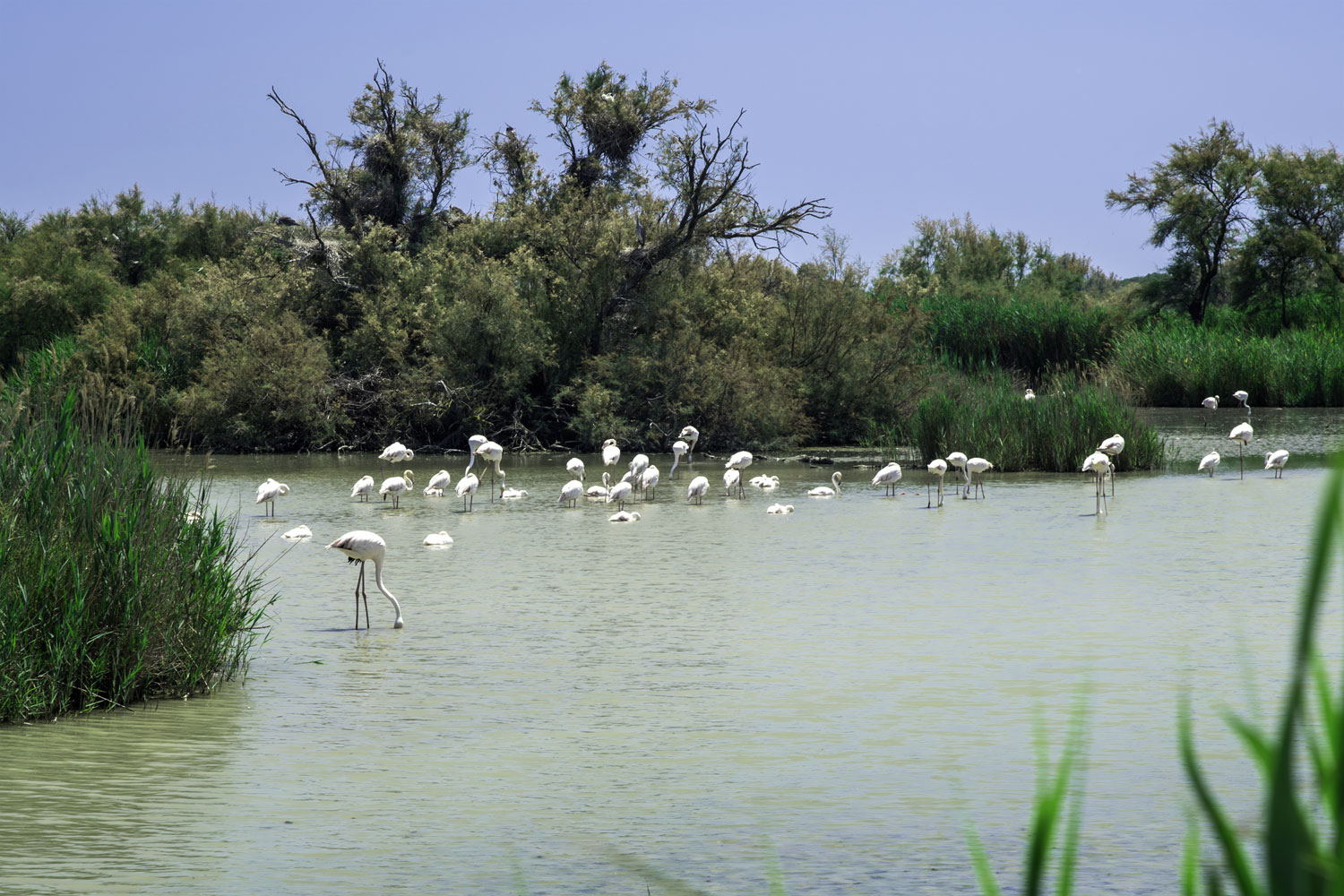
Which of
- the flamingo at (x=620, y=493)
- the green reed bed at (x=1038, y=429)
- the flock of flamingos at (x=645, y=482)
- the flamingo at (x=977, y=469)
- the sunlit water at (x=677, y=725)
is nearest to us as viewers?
the sunlit water at (x=677, y=725)

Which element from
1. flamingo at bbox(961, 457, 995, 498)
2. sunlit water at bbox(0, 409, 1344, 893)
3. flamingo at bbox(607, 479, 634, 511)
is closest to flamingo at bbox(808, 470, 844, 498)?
flamingo at bbox(961, 457, 995, 498)

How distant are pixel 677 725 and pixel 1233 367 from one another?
37326 mm

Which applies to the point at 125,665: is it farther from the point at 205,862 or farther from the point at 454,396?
the point at 454,396

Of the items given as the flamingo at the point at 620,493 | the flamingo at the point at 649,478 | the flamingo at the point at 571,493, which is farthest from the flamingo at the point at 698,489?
the flamingo at the point at 571,493

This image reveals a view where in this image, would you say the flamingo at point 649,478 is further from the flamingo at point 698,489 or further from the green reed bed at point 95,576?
the green reed bed at point 95,576

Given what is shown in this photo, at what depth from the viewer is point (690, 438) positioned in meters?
29.5

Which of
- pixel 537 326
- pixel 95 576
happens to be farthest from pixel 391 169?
pixel 95 576

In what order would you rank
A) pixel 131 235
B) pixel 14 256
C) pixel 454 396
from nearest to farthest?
pixel 454 396
pixel 14 256
pixel 131 235

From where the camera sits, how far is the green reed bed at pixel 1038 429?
81.6 ft

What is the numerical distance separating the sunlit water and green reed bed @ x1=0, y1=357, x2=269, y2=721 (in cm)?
25

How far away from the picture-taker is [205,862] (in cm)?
565

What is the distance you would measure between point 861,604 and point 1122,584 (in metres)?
2.60

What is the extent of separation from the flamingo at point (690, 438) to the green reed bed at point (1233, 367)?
47.0ft

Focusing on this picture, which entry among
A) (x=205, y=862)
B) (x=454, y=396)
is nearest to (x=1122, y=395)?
(x=454, y=396)
